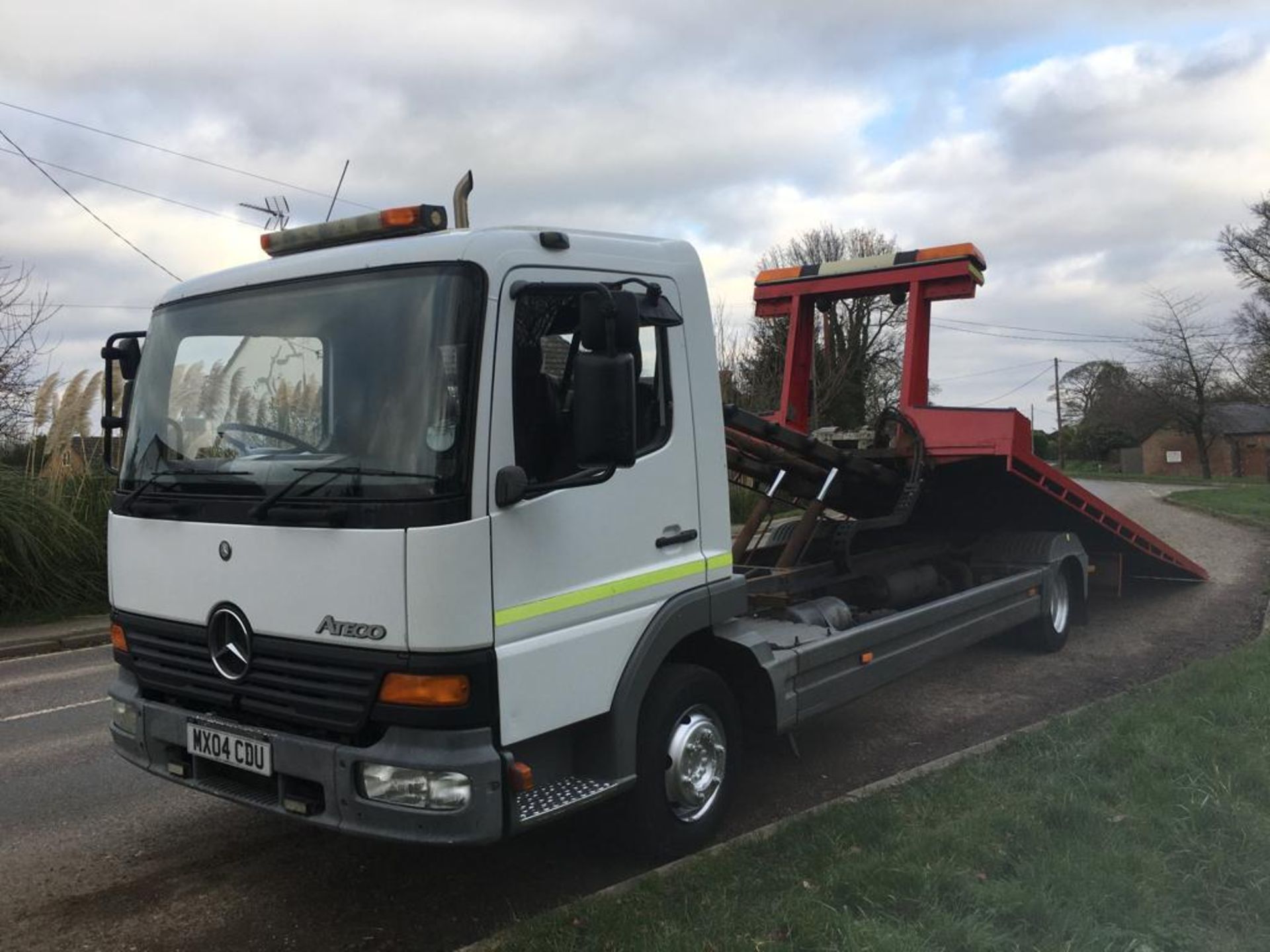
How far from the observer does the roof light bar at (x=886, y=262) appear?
7.22m

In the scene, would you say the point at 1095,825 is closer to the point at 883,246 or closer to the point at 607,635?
the point at 607,635

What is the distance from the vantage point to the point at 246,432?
12.5 feet

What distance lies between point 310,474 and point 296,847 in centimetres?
200

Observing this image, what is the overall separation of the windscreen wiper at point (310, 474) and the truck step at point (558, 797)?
3.88 ft

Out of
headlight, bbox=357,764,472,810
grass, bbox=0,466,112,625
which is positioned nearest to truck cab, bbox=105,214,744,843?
headlight, bbox=357,764,472,810

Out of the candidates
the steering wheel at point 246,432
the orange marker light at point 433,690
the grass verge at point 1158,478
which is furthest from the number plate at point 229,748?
the grass verge at point 1158,478

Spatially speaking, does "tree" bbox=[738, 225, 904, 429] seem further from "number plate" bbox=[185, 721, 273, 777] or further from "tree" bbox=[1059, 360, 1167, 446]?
"tree" bbox=[1059, 360, 1167, 446]

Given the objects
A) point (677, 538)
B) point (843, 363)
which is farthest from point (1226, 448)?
point (677, 538)

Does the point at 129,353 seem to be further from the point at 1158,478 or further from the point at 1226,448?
the point at 1226,448

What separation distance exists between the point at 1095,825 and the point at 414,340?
10.7 ft

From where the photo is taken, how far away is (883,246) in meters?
30.2

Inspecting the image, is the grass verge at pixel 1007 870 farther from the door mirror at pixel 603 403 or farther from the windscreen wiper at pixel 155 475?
the windscreen wiper at pixel 155 475

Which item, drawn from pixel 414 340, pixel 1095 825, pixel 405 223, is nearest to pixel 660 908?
pixel 1095 825

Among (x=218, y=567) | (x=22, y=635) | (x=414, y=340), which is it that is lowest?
(x=22, y=635)
